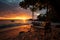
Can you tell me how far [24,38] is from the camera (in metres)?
10.4

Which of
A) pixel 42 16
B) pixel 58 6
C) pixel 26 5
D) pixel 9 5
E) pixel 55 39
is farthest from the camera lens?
pixel 9 5

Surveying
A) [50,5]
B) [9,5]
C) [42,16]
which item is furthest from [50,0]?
[9,5]

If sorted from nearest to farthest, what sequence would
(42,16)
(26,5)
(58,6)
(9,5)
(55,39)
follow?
1. (55,39)
2. (58,6)
3. (26,5)
4. (42,16)
5. (9,5)

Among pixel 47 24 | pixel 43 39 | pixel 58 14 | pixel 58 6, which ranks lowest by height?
pixel 43 39

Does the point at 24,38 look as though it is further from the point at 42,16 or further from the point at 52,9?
the point at 42,16

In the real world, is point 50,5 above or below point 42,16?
above

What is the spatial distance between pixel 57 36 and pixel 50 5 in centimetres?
276

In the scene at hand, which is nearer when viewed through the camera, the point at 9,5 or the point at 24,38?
the point at 24,38

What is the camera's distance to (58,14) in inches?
435

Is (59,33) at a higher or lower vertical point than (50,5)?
lower

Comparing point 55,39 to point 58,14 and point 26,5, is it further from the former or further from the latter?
point 26,5

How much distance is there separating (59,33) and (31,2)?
3.70 meters

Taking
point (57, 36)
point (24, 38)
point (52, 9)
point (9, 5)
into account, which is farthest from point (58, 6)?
point (9, 5)

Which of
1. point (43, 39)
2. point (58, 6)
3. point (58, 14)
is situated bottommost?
point (43, 39)
